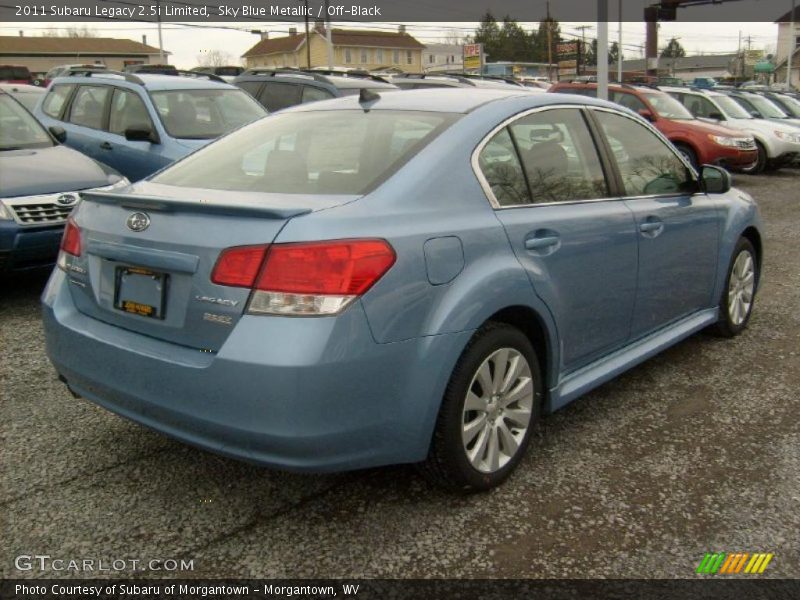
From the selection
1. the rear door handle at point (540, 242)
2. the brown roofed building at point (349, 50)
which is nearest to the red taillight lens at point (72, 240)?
the rear door handle at point (540, 242)

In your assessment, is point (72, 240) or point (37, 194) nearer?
point (72, 240)

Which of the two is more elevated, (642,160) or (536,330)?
(642,160)

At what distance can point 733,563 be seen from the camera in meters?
2.65

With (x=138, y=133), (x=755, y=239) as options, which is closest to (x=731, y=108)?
(x=755, y=239)

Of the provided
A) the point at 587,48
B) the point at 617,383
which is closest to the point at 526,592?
the point at 617,383

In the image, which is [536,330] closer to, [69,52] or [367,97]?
[367,97]

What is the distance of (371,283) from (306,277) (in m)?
0.21

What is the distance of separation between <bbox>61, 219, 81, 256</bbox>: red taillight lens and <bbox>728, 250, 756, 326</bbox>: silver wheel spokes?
148 inches

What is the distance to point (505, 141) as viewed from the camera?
3.28 meters

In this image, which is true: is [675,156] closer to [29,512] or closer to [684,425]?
[684,425]

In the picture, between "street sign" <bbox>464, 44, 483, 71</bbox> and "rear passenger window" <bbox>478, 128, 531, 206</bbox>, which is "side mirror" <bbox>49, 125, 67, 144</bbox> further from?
"street sign" <bbox>464, 44, 483, 71</bbox>

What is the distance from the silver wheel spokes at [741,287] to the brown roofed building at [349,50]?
7846cm

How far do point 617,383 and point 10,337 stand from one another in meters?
3.74

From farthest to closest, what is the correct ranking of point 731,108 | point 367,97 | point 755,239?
point 731,108 < point 755,239 < point 367,97
